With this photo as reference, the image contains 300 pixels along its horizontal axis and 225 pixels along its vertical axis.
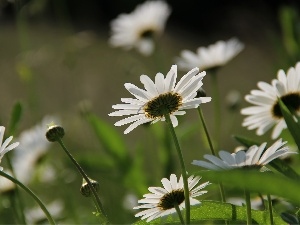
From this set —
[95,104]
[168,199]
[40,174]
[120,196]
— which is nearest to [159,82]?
[168,199]

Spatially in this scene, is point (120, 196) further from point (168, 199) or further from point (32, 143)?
point (168, 199)

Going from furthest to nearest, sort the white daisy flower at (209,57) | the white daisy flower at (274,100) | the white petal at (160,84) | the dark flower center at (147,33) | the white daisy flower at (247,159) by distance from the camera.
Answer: the dark flower center at (147,33) → the white daisy flower at (209,57) → the white daisy flower at (274,100) → the white petal at (160,84) → the white daisy flower at (247,159)

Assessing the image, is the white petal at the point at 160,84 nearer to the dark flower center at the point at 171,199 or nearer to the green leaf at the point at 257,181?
the dark flower center at the point at 171,199

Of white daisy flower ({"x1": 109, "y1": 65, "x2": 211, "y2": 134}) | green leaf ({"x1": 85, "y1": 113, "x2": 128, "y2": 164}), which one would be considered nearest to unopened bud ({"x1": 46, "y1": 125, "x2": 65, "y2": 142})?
white daisy flower ({"x1": 109, "y1": 65, "x2": 211, "y2": 134})

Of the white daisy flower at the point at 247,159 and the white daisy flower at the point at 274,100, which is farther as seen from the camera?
the white daisy flower at the point at 274,100

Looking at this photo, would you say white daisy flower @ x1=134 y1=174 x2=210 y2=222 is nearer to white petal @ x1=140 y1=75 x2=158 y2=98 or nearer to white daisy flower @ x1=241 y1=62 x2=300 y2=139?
white petal @ x1=140 y1=75 x2=158 y2=98

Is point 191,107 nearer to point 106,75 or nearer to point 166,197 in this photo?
point 166,197

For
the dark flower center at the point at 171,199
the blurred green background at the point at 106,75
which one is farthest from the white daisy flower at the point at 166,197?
the blurred green background at the point at 106,75
